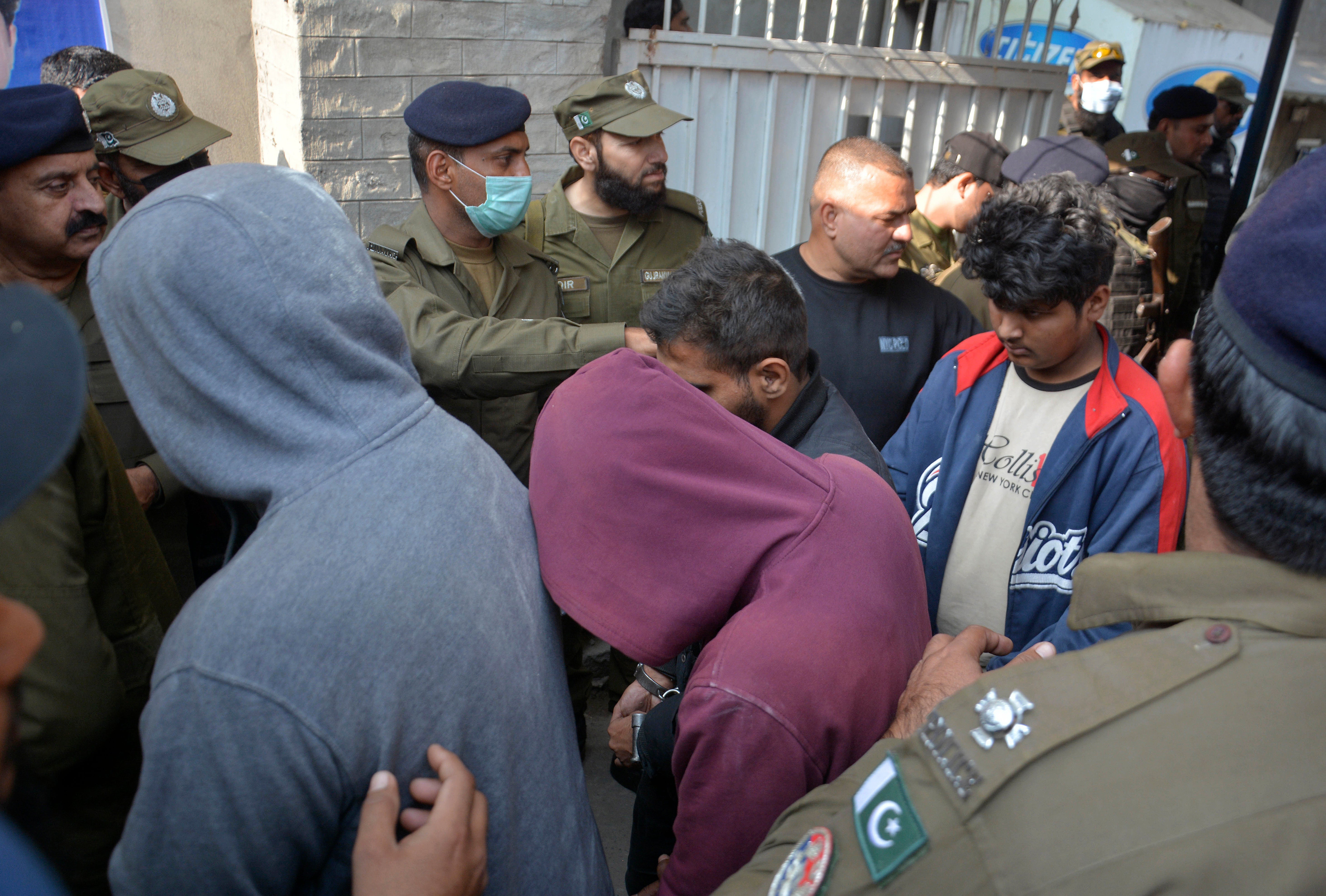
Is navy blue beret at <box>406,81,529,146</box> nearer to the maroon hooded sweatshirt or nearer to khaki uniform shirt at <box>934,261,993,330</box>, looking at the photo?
khaki uniform shirt at <box>934,261,993,330</box>

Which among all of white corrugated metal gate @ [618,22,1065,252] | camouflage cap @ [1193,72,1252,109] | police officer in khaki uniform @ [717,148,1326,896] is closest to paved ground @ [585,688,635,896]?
police officer in khaki uniform @ [717,148,1326,896]

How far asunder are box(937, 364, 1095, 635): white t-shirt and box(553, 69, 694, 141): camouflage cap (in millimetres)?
1779

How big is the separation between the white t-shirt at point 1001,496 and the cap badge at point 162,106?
9.63ft

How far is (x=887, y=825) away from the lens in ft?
2.65

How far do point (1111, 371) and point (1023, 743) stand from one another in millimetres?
1661

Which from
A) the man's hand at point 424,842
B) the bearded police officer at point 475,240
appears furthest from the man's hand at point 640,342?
the man's hand at point 424,842

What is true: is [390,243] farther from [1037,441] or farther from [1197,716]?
[1197,716]

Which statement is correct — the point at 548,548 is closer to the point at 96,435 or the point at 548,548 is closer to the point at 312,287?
the point at 312,287

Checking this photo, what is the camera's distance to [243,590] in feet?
2.81

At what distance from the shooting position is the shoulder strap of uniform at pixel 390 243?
269 cm

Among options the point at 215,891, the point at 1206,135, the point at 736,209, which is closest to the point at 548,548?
the point at 215,891

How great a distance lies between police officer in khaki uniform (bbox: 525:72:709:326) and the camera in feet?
11.0

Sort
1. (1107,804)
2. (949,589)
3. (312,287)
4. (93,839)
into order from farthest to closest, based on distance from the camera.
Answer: (949,589) < (93,839) < (312,287) < (1107,804)

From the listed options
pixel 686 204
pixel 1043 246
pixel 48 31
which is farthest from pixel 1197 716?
pixel 48 31
